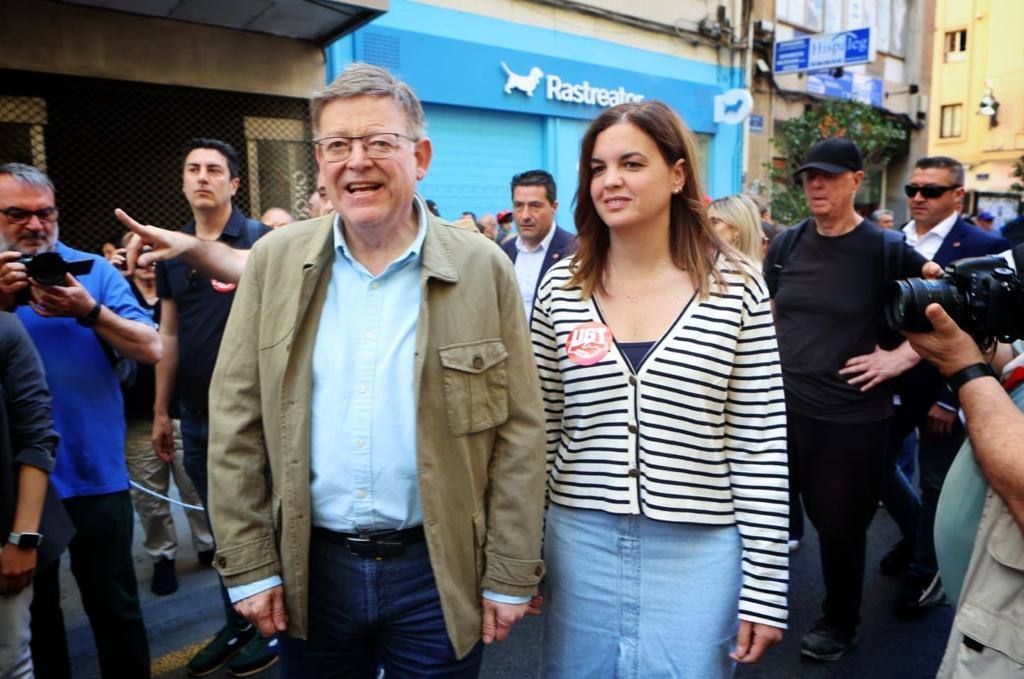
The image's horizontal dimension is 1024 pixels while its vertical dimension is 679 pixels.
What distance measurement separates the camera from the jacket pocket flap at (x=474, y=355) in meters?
1.87

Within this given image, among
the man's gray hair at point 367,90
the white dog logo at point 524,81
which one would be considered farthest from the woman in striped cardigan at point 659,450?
the white dog logo at point 524,81

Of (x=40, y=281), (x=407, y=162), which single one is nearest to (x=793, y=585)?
(x=407, y=162)

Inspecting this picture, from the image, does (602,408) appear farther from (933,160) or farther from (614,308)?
(933,160)

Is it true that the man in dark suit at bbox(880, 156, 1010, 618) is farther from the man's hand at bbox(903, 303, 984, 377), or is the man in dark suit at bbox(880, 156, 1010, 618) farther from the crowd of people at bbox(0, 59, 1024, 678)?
the man's hand at bbox(903, 303, 984, 377)

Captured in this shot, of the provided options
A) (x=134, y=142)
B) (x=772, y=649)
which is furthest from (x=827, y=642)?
(x=134, y=142)

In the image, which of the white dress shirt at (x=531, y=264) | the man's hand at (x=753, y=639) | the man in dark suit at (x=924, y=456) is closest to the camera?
the man's hand at (x=753, y=639)

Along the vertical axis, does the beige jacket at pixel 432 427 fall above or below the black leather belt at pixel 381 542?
above

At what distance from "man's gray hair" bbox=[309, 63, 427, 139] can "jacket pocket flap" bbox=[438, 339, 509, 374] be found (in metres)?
0.57

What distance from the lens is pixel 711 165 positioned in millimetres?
14898

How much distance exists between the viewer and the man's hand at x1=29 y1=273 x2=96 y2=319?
2607mm

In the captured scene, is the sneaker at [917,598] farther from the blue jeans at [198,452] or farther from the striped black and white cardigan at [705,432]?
the blue jeans at [198,452]

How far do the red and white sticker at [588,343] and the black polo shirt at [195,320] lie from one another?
195cm

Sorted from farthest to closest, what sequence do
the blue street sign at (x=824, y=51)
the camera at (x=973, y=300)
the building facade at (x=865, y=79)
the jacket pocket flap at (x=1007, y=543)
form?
the building facade at (x=865, y=79)
the blue street sign at (x=824, y=51)
the camera at (x=973, y=300)
the jacket pocket flap at (x=1007, y=543)

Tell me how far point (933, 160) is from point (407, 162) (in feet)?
14.8
